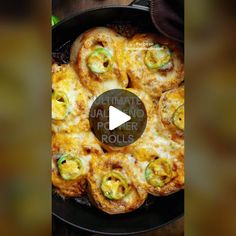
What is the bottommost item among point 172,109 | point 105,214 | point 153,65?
point 105,214

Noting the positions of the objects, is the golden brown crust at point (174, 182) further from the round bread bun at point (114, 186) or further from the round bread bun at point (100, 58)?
the round bread bun at point (100, 58)

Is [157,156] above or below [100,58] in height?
below

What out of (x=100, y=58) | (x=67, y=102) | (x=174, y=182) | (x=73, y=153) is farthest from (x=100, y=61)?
(x=174, y=182)

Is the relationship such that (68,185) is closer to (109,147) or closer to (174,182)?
(109,147)

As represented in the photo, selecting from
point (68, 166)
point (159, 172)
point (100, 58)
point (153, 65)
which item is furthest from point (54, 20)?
point (159, 172)

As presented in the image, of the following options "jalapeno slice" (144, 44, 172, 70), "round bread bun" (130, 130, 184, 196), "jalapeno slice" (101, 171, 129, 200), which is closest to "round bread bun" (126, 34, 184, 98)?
"jalapeno slice" (144, 44, 172, 70)
